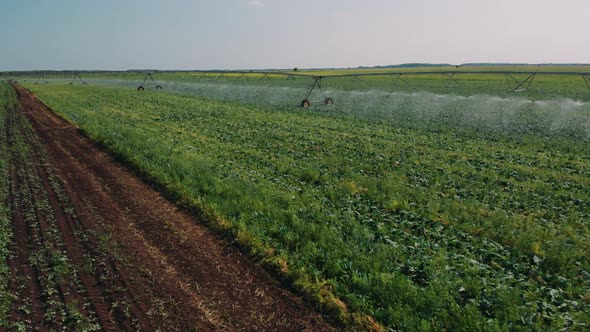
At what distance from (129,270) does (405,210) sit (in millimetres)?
7448

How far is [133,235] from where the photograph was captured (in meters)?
8.99

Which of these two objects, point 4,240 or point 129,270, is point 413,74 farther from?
point 4,240

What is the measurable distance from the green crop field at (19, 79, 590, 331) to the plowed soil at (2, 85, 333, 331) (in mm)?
699

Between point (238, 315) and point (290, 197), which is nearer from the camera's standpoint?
point (238, 315)

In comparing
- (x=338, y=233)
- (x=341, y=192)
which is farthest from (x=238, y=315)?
(x=341, y=192)

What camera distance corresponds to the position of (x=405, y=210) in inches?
405

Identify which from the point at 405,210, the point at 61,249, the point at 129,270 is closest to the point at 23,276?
the point at 61,249

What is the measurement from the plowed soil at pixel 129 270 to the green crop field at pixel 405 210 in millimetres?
699

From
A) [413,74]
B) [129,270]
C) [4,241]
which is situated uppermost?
[413,74]

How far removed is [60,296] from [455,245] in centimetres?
849

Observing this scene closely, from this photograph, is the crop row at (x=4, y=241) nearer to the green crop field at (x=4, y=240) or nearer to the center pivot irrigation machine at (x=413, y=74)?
the green crop field at (x=4, y=240)

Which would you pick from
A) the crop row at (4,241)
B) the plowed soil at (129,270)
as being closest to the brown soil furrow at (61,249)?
the plowed soil at (129,270)

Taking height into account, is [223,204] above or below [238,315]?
above

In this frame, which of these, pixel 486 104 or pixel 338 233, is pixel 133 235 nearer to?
pixel 338 233
